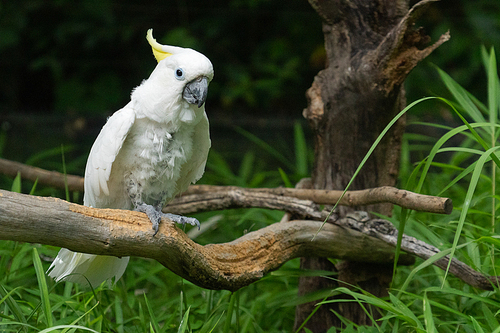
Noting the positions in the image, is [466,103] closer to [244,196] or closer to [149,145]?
[244,196]

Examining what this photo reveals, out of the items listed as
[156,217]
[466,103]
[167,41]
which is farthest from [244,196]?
[167,41]

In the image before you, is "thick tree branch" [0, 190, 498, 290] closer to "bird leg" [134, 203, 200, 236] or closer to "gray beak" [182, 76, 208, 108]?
"bird leg" [134, 203, 200, 236]

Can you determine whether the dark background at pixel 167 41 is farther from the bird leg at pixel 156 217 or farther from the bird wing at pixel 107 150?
the bird leg at pixel 156 217

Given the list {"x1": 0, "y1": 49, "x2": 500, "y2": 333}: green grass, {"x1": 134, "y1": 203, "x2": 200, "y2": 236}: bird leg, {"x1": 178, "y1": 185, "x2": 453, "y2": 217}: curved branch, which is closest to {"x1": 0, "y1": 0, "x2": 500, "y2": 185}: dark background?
{"x1": 0, "y1": 49, "x2": 500, "y2": 333}: green grass

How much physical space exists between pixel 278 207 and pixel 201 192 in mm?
445

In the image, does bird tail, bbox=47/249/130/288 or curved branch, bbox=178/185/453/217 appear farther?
bird tail, bbox=47/249/130/288

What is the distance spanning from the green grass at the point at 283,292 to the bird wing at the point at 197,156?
30cm

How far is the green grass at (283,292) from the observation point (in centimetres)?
127

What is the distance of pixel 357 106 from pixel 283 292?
2.97 ft

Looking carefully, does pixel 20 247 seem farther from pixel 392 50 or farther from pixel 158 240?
pixel 392 50

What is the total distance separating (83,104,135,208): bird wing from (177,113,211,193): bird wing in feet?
0.82

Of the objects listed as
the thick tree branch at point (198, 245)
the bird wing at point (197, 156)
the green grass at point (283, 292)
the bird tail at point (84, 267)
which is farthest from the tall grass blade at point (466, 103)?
the bird tail at point (84, 267)

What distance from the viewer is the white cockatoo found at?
137 cm

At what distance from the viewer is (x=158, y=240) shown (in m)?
1.11
